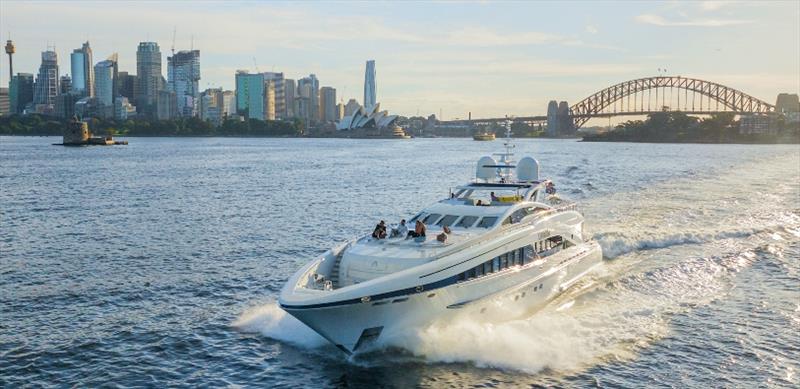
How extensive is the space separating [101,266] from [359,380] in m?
18.7

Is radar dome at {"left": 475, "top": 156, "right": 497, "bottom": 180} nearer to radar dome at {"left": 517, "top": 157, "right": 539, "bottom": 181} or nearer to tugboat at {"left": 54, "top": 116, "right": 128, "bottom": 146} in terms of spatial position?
radar dome at {"left": 517, "top": 157, "right": 539, "bottom": 181}

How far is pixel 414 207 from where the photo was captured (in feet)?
190

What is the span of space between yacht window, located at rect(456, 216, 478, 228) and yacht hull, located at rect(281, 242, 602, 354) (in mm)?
2628

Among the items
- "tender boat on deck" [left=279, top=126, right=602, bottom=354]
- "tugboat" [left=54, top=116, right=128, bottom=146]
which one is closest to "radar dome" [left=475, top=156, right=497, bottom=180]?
"tender boat on deck" [left=279, top=126, right=602, bottom=354]

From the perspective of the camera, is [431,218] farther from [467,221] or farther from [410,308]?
[410,308]

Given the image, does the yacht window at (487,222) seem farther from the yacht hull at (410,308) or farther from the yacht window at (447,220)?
the yacht hull at (410,308)

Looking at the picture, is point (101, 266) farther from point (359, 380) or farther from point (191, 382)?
point (359, 380)

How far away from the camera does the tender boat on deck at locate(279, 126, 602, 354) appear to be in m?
21.0

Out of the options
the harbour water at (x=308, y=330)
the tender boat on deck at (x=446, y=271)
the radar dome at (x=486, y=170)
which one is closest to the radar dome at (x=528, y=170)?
the radar dome at (x=486, y=170)

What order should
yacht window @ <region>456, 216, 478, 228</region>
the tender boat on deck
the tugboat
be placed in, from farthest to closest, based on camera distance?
the tugboat, yacht window @ <region>456, 216, 478, 228</region>, the tender boat on deck

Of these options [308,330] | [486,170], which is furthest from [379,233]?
[486,170]

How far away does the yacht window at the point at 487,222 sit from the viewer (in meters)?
26.9

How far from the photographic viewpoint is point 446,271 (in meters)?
22.3

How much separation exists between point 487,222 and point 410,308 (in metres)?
6.63
